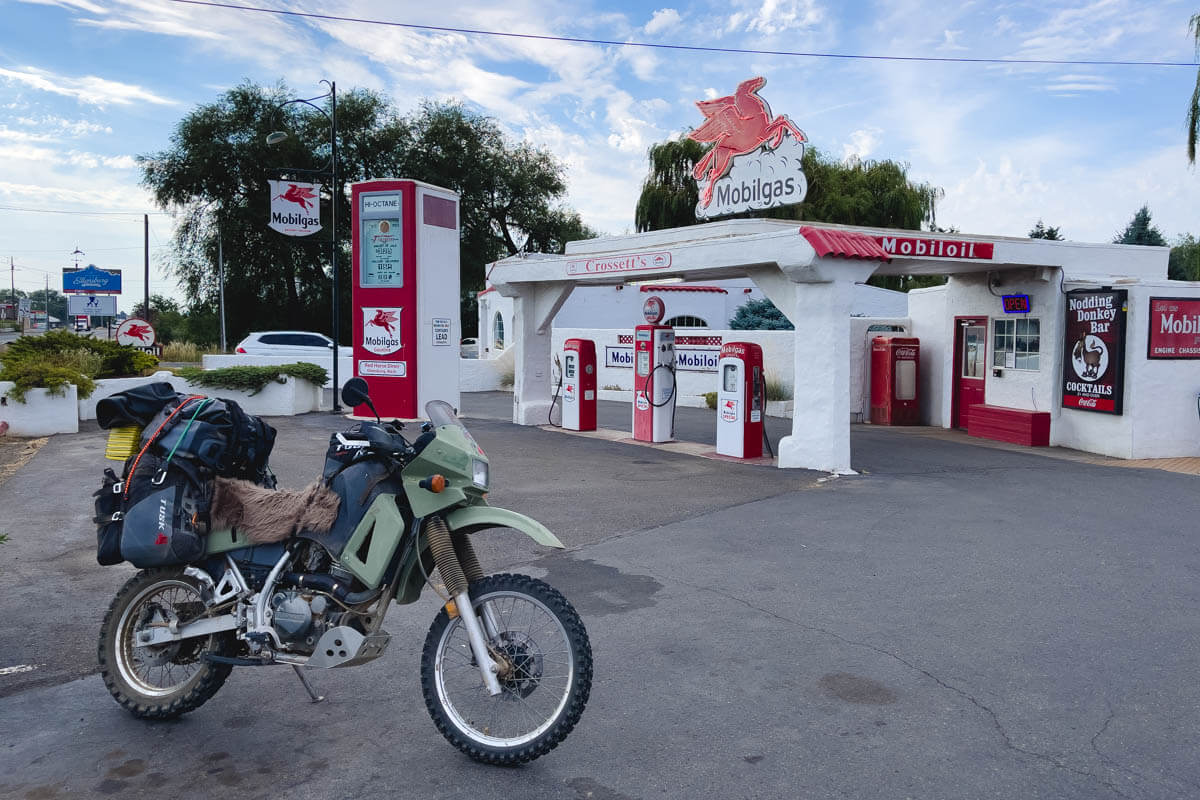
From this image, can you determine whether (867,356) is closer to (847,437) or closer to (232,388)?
(847,437)

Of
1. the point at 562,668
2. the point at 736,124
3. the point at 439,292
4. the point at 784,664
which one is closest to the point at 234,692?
the point at 562,668

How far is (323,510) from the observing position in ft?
12.6

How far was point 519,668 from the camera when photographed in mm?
3664

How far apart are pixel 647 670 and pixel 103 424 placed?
2767 mm

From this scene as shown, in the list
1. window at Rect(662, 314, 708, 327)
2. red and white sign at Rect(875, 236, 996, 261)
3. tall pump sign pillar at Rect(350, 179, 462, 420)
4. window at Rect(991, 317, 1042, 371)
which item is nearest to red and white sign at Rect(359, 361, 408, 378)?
tall pump sign pillar at Rect(350, 179, 462, 420)

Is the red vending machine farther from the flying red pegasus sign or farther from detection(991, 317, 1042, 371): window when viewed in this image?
the flying red pegasus sign

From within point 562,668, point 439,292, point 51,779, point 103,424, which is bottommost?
point 51,779

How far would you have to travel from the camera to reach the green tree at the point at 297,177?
3606 centimetres

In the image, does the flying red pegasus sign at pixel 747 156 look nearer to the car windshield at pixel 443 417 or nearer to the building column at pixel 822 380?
the building column at pixel 822 380

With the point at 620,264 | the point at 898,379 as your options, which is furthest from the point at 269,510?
the point at 898,379

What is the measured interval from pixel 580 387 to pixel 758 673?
35.8 feet

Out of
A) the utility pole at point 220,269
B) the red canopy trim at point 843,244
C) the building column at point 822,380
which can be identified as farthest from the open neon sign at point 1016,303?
the utility pole at point 220,269

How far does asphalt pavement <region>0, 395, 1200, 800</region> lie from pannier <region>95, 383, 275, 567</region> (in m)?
0.83

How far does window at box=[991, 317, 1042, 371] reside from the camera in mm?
14141
